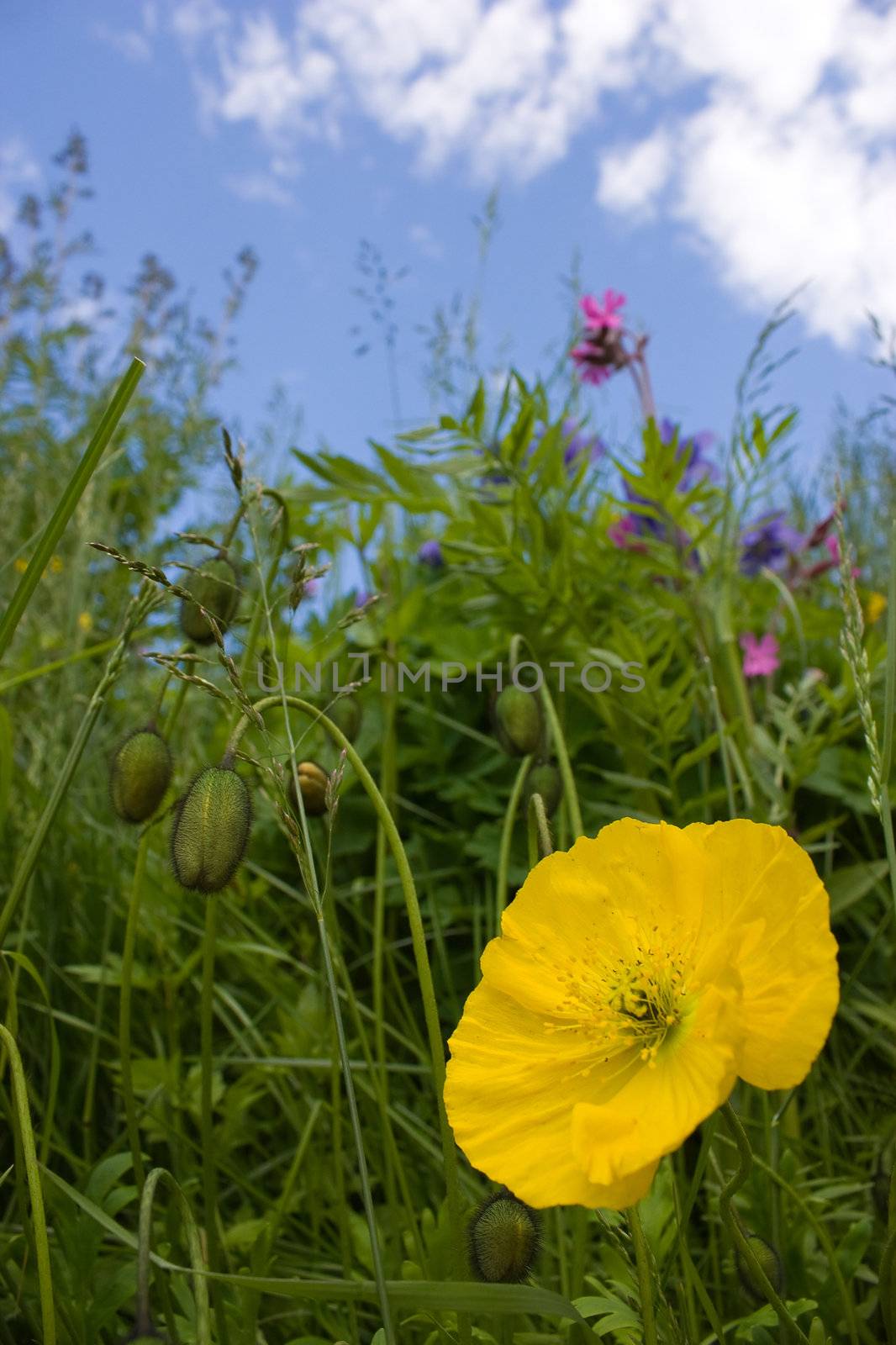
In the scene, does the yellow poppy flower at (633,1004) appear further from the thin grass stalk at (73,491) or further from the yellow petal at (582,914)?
the thin grass stalk at (73,491)

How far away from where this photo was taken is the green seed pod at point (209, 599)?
1.04m

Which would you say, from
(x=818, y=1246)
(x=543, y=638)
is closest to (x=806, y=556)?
(x=543, y=638)

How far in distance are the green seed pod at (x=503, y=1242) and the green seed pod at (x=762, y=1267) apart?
0.19 m

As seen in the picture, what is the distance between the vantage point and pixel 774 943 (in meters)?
0.60

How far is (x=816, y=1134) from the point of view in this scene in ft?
4.30

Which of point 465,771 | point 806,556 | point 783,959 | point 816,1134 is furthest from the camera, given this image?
point 806,556

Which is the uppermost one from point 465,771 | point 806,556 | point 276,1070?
point 806,556

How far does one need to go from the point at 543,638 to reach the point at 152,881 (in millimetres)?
765

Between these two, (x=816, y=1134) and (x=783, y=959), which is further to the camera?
(x=816, y=1134)

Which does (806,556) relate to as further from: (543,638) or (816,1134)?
(816,1134)

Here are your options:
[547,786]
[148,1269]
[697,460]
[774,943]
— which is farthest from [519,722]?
[697,460]

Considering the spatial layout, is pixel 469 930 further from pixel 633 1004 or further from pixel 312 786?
pixel 633 1004

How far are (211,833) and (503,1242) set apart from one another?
1.19ft

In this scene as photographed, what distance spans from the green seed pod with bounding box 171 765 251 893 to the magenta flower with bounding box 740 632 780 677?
3.93 ft
